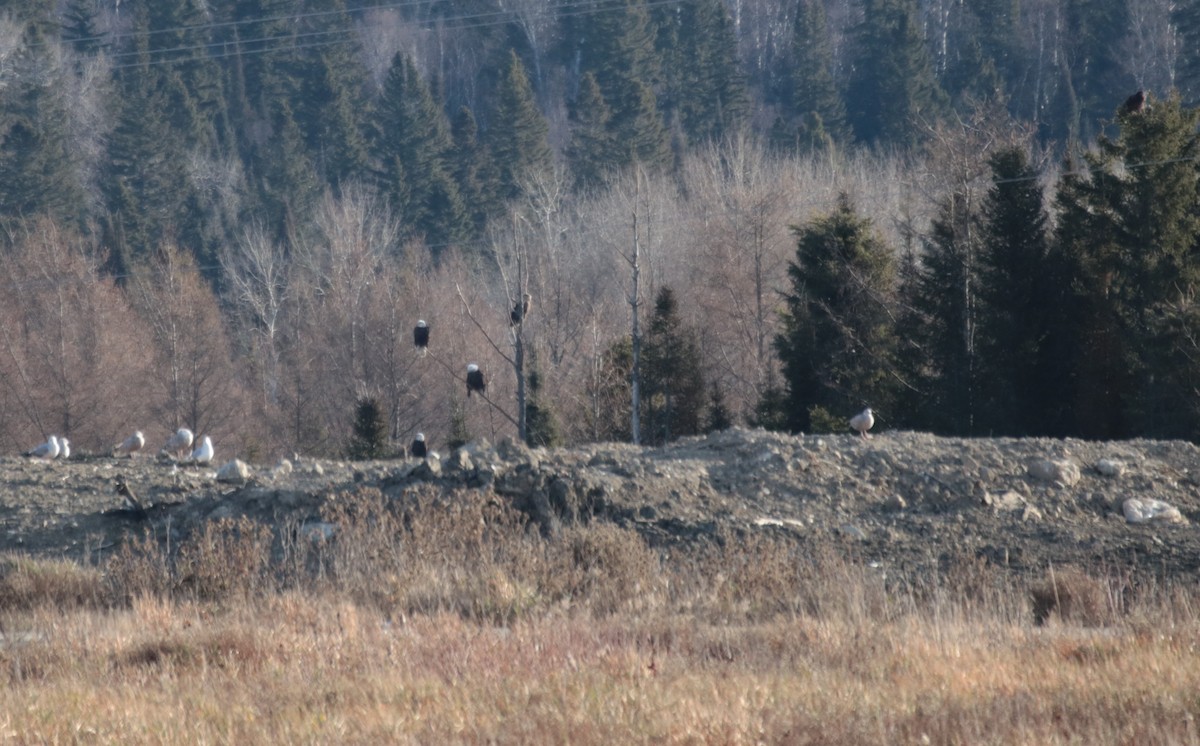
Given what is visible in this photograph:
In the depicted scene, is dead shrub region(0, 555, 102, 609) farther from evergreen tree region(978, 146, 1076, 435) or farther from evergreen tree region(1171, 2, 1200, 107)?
evergreen tree region(1171, 2, 1200, 107)

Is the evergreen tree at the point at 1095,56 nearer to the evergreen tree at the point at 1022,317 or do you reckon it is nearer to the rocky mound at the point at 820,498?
the evergreen tree at the point at 1022,317

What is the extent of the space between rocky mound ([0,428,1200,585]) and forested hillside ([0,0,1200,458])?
929cm

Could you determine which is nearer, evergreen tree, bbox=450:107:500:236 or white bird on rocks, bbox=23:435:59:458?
white bird on rocks, bbox=23:435:59:458

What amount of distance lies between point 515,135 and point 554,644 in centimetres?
6214

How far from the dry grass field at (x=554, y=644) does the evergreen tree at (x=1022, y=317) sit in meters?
15.4

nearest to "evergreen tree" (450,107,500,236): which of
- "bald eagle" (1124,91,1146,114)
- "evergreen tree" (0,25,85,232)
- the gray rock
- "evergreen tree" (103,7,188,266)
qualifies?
"evergreen tree" (103,7,188,266)

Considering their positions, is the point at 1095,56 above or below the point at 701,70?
below

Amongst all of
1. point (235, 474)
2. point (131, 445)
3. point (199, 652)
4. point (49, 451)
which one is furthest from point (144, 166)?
point (199, 652)

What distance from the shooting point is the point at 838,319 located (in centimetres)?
2644

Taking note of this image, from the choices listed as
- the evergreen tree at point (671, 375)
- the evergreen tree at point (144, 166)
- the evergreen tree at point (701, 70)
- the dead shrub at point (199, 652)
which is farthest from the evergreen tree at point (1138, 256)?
the evergreen tree at point (701, 70)

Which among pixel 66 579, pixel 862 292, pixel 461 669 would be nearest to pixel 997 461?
pixel 461 669

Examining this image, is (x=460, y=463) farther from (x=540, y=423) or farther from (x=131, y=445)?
(x=540, y=423)

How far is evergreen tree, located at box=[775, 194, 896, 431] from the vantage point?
26031mm

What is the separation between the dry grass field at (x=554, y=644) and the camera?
187 inches
